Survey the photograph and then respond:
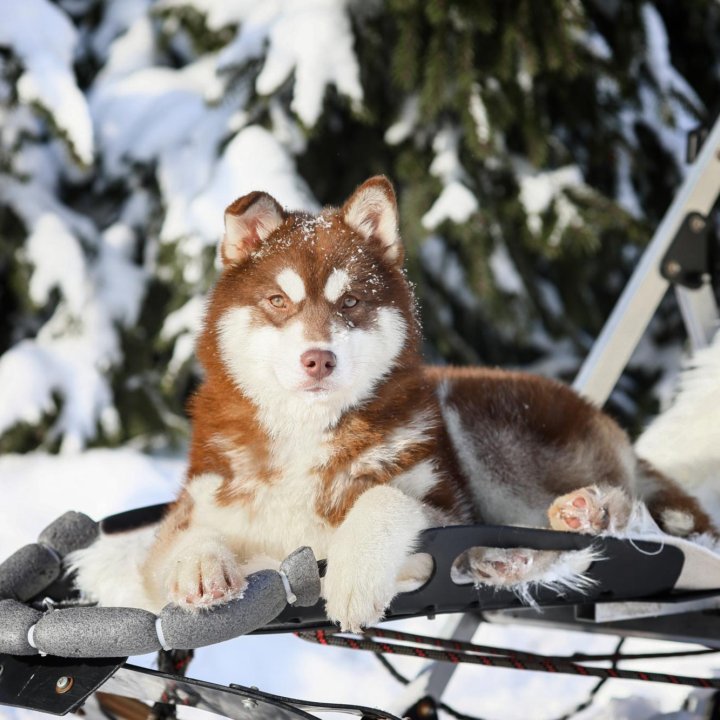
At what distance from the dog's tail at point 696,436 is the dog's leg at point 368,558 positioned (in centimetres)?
107

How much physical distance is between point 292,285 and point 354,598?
1.68ft

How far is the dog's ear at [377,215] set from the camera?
1537 mm

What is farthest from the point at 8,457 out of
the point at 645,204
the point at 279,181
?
the point at 645,204

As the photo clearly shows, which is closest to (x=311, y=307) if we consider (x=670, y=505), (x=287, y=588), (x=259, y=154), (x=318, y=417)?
(x=318, y=417)

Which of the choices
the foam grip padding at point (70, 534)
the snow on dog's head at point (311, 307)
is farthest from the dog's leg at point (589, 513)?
the foam grip padding at point (70, 534)

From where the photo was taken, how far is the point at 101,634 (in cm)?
119

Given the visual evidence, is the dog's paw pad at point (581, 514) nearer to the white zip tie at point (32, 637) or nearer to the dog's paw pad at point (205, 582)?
the dog's paw pad at point (205, 582)

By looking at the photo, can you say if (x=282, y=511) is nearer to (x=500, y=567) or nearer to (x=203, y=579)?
(x=203, y=579)

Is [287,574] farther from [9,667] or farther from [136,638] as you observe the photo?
[9,667]

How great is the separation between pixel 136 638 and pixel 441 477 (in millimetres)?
614

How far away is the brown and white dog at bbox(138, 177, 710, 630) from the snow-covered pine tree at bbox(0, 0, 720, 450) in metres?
1.81

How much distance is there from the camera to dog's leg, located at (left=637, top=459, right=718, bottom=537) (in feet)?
6.23

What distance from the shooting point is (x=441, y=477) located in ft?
5.17

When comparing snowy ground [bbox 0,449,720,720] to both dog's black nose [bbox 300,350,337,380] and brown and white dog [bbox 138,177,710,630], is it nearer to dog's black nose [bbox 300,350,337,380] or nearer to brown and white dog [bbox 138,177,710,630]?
brown and white dog [bbox 138,177,710,630]
